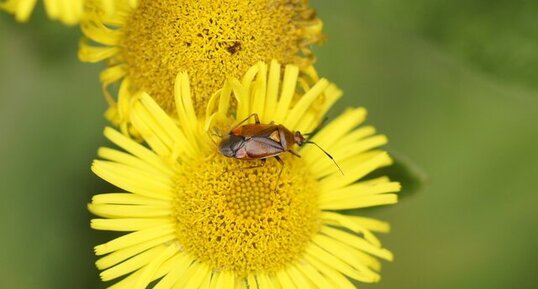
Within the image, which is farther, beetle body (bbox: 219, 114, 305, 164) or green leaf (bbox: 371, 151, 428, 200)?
green leaf (bbox: 371, 151, 428, 200)

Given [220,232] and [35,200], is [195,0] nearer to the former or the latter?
[220,232]

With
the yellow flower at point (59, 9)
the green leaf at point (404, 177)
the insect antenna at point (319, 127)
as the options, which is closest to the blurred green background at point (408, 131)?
the green leaf at point (404, 177)

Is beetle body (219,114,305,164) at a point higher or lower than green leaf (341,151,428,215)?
lower

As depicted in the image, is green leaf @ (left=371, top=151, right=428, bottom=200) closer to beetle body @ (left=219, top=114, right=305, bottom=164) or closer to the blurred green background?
the blurred green background

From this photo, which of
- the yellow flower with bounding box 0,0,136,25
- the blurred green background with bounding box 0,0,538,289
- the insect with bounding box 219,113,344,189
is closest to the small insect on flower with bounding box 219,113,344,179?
the insect with bounding box 219,113,344,189

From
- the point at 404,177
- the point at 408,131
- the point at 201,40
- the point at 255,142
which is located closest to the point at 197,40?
the point at 201,40

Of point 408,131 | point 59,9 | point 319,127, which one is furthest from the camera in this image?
point 408,131

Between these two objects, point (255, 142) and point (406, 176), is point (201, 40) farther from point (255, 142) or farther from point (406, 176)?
point (406, 176)

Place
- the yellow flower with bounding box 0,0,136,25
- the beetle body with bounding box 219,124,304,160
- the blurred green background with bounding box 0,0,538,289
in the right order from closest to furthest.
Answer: the yellow flower with bounding box 0,0,136,25 < the beetle body with bounding box 219,124,304,160 < the blurred green background with bounding box 0,0,538,289
